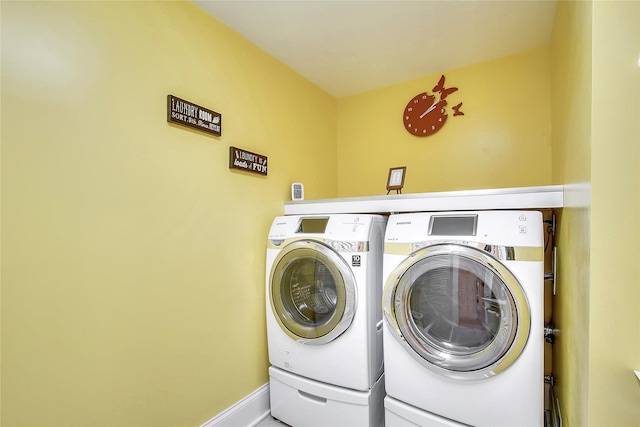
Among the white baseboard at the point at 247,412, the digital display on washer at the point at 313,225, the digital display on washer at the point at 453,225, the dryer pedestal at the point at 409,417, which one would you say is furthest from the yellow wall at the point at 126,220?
the digital display on washer at the point at 453,225

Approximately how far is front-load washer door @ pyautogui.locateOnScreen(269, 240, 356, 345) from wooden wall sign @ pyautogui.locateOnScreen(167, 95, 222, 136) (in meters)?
0.80

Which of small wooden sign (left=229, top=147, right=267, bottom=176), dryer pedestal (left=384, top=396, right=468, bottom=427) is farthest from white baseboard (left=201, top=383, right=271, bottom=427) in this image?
small wooden sign (left=229, top=147, right=267, bottom=176)

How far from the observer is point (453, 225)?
139cm

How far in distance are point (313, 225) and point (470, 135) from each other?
1474mm

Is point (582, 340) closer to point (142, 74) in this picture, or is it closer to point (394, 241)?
point (394, 241)

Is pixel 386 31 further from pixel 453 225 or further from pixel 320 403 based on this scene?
pixel 320 403

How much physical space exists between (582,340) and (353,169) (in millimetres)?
2114

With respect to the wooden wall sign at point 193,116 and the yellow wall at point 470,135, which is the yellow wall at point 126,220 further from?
the yellow wall at point 470,135

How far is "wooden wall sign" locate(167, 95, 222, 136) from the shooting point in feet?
4.73

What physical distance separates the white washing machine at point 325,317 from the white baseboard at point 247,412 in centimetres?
8

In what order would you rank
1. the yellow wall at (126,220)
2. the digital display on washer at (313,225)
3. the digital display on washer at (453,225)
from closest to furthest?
the yellow wall at (126,220) < the digital display on washer at (453,225) < the digital display on washer at (313,225)

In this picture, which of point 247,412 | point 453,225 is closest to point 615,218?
point 453,225

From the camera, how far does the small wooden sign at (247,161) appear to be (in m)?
1.75

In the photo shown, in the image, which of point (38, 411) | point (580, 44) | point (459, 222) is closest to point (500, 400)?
point (459, 222)
